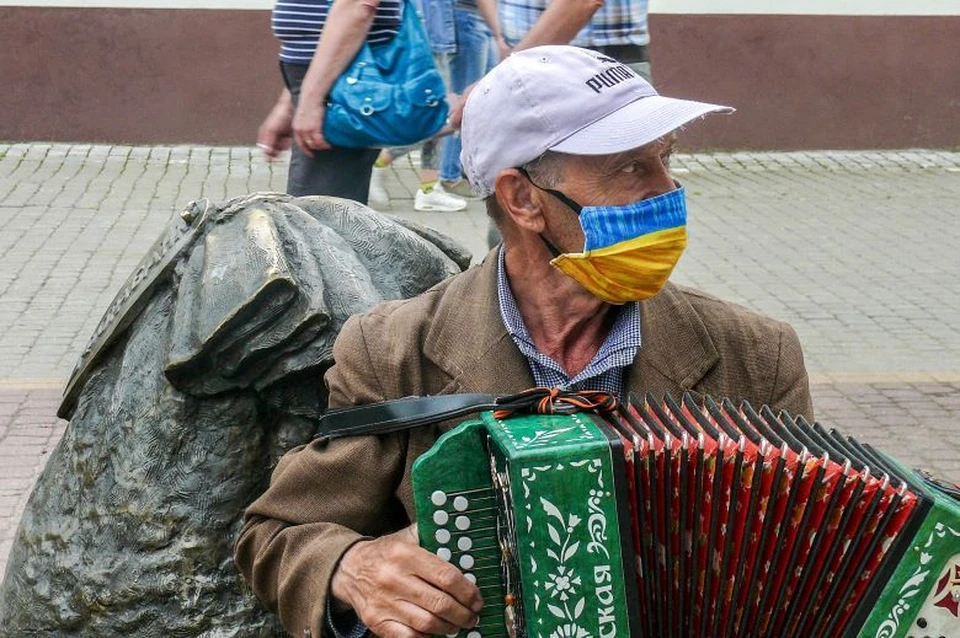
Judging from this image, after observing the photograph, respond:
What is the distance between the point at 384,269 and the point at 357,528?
0.63m

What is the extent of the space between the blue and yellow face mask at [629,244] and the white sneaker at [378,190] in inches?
267

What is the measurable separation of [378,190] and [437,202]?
1.93 ft

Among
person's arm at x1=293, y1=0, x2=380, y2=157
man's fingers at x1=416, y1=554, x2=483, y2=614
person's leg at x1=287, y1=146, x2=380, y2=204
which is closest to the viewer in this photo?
man's fingers at x1=416, y1=554, x2=483, y2=614

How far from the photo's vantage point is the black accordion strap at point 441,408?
202 cm

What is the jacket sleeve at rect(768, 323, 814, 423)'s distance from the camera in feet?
7.54

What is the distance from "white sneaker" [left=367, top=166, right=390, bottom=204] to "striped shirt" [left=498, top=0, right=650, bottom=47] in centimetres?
435

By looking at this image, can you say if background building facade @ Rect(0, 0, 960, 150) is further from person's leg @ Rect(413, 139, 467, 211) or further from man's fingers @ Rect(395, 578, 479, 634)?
man's fingers @ Rect(395, 578, 479, 634)

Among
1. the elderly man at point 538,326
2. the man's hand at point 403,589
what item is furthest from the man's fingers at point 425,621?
the elderly man at point 538,326

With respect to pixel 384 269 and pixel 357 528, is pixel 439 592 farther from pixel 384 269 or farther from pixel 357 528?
pixel 384 269

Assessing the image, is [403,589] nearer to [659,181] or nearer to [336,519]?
[336,519]

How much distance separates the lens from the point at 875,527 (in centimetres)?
193

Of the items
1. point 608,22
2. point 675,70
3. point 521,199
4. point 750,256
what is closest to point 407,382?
point 521,199

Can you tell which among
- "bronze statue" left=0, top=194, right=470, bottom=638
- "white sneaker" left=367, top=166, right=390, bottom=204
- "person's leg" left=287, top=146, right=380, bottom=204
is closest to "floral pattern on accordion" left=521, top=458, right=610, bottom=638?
"bronze statue" left=0, top=194, right=470, bottom=638

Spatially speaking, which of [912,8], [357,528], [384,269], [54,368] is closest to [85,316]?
[54,368]
